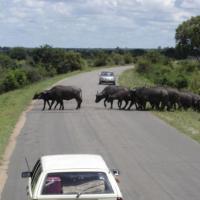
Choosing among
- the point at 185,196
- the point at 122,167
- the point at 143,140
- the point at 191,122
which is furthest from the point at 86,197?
the point at 191,122

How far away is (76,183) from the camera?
1009 centimetres

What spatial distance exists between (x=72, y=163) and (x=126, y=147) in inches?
512

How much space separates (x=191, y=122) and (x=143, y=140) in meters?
7.47

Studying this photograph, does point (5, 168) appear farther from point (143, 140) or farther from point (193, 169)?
point (143, 140)

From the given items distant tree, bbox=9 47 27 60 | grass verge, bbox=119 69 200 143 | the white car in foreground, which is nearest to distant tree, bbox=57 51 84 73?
distant tree, bbox=9 47 27 60

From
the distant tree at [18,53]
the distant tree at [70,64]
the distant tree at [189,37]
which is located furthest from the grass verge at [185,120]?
the distant tree at [18,53]

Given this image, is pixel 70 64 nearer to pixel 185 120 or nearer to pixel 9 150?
pixel 185 120

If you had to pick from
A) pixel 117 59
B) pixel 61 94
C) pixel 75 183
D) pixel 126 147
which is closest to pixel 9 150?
pixel 126 147

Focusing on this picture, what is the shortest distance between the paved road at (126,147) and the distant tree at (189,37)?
7312 centimetres

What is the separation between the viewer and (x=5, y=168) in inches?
742

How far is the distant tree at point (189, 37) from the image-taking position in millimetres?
107875

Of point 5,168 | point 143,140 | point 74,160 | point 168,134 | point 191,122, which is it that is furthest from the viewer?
point 191,122

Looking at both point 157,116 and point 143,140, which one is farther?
point 157,116

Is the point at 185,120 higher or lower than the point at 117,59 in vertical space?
higher
